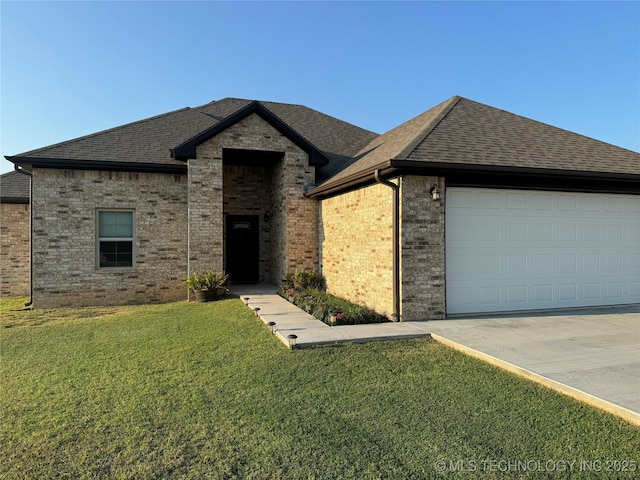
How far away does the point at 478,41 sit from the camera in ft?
40.5

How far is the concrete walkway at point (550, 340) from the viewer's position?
4.20 meters

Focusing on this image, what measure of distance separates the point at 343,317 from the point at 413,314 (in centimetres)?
141

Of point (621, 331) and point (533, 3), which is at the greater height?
point (533, 3)

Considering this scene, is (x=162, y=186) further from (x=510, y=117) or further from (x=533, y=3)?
(x=533, y=3)

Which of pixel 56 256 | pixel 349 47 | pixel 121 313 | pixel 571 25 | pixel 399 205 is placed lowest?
pixel 121 313

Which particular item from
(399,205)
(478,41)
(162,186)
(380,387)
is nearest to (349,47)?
(478,41)

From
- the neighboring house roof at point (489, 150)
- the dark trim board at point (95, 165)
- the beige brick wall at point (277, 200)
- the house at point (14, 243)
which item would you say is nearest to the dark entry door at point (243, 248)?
the beige brick wall at point (277, 200)

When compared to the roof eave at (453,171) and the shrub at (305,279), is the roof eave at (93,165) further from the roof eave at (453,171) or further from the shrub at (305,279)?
the roof eave at (453,171)

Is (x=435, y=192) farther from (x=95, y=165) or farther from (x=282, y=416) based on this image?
(x=95, y=165)

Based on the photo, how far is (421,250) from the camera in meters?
7.76

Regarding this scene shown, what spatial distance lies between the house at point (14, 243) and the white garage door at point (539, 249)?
14158mm

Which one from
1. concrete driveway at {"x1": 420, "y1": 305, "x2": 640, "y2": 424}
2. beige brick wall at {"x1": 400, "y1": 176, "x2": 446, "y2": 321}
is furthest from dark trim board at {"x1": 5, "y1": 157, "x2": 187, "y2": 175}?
concrete driveway at {"x1": 420, "y1": 305, "x2": 640, "y2": 424}

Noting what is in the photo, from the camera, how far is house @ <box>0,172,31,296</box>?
1347 centimetres

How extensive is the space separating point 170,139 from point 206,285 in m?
5.22
